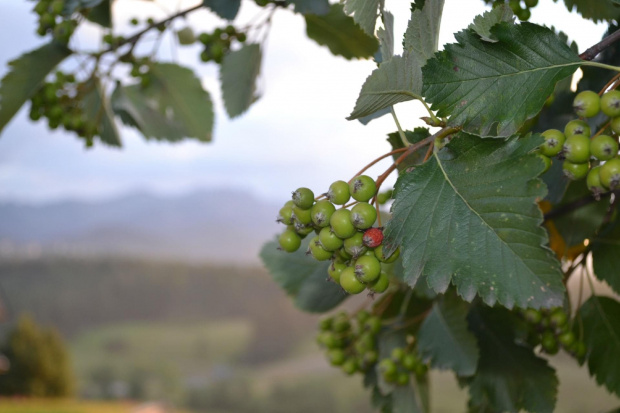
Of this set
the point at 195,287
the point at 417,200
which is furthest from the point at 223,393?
the point at 417,200

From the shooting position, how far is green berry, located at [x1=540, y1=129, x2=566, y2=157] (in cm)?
25

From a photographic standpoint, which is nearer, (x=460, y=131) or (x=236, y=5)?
(x=460, y=131)

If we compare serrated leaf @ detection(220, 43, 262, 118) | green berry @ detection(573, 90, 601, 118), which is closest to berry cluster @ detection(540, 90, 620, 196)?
green berry @ detection(573, 90, 601, 118)

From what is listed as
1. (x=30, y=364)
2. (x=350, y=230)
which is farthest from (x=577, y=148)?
(x=30, y=364)

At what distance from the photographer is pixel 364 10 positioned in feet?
1.04

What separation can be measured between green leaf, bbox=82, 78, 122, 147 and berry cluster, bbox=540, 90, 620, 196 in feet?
1.96

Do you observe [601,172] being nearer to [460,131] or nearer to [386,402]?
[460,131]

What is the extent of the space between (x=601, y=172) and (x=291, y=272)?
345 mm

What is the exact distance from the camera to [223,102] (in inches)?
25.7

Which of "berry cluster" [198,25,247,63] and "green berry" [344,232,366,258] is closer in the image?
"green berry" [344,232,366,258]

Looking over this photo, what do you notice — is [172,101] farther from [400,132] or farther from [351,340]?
[400,132]

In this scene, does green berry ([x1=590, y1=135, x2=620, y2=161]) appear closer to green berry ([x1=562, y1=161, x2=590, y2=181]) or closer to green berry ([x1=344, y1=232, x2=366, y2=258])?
green berry ([x1=562, y1=161, x2=590, y2=181])

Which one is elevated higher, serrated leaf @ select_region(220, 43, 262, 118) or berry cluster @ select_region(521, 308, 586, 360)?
serrated leaf @ select_region(220, 43, 262, 118)

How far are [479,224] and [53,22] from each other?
547mm
